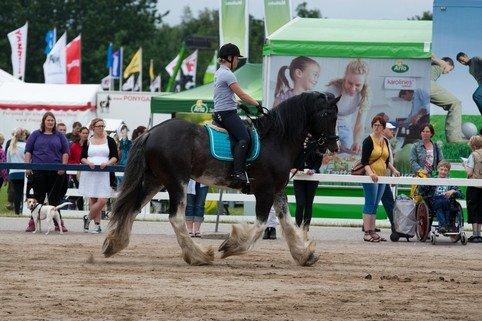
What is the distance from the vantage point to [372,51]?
2398 centimetres

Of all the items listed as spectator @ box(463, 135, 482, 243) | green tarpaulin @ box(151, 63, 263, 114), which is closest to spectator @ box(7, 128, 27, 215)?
green tarpaulin @ box(151, 63, 263, 114)

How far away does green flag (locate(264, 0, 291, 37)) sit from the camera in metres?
33.1

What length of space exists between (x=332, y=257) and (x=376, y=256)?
70 centimetres

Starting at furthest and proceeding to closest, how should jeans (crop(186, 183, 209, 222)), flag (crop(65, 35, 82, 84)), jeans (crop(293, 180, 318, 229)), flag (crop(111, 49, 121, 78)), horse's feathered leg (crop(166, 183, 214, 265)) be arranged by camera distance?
1. flag (crop(111, 49, 121, 78))
2. flag (crop(65, 35, 82, 84))
3. jeans (crop(186, 183, 209, 222))
4. jeans (crop(293, 180, 318, 229))
5. horse's feathered leg (crop(166, 183, 214, 265))

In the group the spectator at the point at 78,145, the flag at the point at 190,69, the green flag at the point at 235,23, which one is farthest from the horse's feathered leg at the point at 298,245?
the flag at the point at 190,69

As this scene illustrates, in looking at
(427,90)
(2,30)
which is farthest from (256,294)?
(2,30)

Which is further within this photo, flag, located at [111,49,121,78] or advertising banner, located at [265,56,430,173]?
flag, located at [111,49,121,78]

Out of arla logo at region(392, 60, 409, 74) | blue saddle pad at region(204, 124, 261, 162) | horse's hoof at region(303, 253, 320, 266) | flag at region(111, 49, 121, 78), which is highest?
arla logo at region(392, 60, 409, 74)

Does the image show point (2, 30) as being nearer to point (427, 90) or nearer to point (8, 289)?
point (427, 90)

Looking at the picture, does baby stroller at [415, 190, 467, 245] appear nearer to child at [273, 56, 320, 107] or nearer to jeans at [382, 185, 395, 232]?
jeans at [382, 185, 395, 232]

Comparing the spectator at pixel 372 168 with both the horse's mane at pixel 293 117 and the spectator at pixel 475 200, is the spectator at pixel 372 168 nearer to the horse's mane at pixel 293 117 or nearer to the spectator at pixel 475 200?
the spectator at pixel 475 200

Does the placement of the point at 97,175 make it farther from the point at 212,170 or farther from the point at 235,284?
the point at 235,284

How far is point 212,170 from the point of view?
49.0ft

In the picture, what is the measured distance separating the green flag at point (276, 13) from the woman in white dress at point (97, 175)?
13069mm
